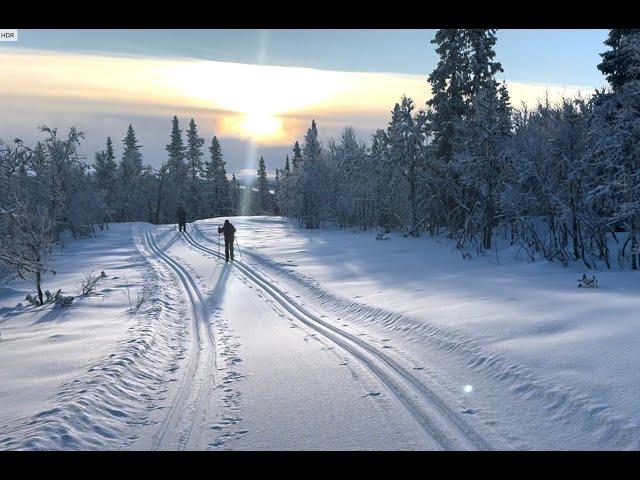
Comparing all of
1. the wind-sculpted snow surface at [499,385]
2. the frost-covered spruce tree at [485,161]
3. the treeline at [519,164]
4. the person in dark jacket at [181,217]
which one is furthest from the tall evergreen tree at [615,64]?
the person in dark jacket at [181,217]

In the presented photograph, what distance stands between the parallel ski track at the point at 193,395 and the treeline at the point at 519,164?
1507cm

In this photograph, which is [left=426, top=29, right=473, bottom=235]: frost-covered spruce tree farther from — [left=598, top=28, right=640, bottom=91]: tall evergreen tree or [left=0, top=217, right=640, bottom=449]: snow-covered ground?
[left=0, top=217, right=640, bottom=449]: snow-covered ground

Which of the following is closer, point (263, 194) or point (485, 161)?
point (485, 161)

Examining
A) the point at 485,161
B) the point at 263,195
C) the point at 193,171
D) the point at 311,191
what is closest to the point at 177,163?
the point at 193,171

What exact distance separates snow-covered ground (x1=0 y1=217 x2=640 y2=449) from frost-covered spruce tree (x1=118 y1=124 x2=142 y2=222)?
64.4 m

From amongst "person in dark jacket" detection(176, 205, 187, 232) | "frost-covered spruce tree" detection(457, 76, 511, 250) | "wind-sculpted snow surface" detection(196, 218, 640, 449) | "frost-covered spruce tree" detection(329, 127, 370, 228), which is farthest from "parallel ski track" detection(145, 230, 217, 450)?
"frost-covered spruce tree" detection(329, 127, 370, 228)

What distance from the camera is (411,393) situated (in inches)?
232

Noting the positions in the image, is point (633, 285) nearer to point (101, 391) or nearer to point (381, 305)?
point (381, 305)

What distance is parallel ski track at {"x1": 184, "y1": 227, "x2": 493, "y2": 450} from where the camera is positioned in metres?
4.69

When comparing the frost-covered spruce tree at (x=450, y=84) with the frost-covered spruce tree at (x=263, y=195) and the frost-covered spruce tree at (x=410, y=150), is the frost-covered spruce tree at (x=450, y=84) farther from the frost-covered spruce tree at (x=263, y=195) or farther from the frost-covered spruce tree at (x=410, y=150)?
the frost-covered spruce tree at (x=263, y=195)

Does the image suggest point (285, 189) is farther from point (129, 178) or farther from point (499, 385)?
point (499, 385)

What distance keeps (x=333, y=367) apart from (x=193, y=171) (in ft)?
237

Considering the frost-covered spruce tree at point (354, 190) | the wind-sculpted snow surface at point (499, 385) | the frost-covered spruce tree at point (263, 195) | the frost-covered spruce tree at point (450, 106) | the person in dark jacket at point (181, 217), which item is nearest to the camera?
the wind-sculpted snow surface at point (499, 385)

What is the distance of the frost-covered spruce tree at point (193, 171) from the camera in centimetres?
7181
